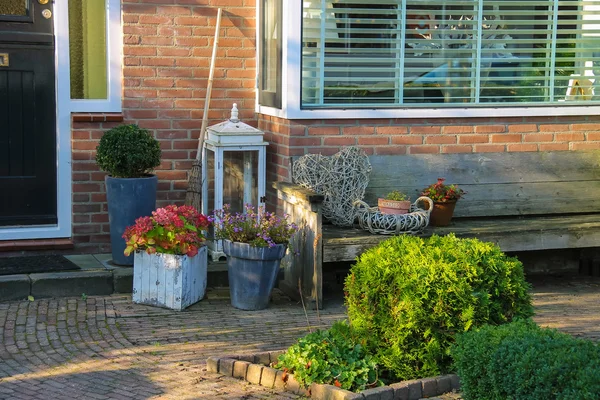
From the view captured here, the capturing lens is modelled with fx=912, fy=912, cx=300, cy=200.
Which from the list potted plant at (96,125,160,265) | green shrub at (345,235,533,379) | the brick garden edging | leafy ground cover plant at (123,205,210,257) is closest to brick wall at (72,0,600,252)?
potted plant at (96,125,160,265)

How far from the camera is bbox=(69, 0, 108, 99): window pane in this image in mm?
8016

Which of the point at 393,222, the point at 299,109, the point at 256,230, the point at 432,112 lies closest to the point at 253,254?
the point at 256,230

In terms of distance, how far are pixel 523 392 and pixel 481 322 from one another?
122 cm

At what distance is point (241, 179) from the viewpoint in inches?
307

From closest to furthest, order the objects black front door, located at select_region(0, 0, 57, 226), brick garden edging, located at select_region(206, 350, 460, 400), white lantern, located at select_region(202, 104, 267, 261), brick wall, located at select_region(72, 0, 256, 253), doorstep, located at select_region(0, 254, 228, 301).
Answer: brick garden edging, located at select_region(206, 350, 460, 400), doorstep, located at select_region(0, 254, 228, 301), white lantern, located at select_region(202, 104, 267, 261), black front door, located at select_region(0, 0, 57, 226), brick wall, located at select_region(72, 0, 256, 253)

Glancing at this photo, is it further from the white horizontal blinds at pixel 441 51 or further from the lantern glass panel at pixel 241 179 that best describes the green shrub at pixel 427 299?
the white horizontal blinds at pixel 441 51

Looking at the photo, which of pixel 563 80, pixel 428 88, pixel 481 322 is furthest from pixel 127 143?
pixel 563 80

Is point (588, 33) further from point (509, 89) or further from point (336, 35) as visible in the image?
point (336, 35)

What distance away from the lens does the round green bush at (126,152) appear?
283 inches

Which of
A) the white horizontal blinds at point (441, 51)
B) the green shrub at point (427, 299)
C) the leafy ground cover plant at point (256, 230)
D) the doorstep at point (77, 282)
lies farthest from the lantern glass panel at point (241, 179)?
the green shrub at point (427, 299)

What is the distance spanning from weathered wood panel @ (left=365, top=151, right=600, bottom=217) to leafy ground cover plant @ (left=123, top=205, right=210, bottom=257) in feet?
5.65

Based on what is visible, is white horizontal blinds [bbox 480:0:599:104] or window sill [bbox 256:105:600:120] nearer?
window sill [bbox 256:105:600:120]

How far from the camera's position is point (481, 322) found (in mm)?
5090

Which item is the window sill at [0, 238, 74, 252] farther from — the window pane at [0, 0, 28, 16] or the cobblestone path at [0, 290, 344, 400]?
the window pane at [0, 0, 28, 16]
